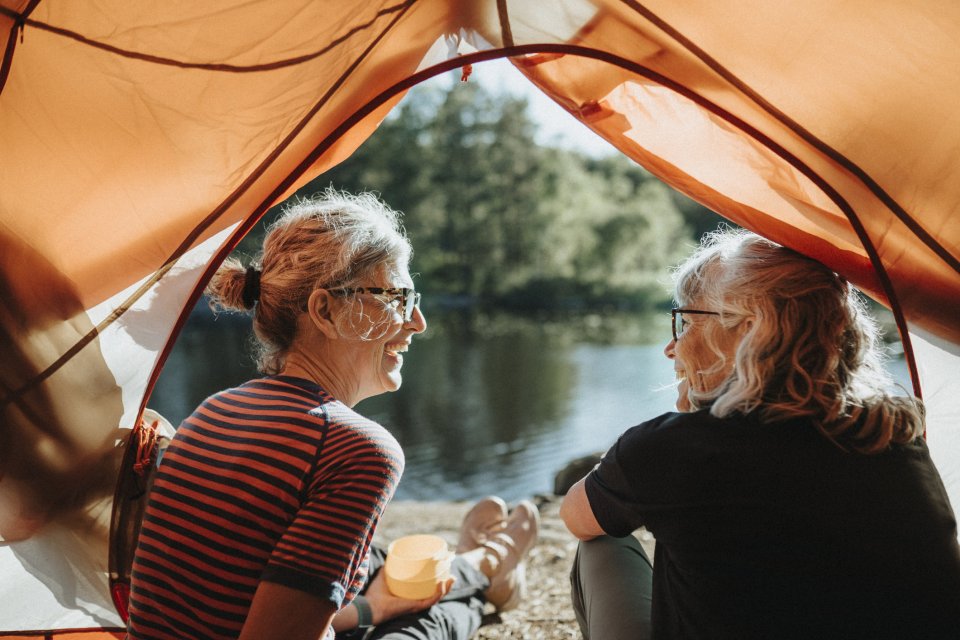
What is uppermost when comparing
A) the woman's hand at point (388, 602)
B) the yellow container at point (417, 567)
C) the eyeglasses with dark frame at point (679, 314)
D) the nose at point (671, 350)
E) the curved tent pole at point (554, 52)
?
the curved tent pole at point (554, 52)

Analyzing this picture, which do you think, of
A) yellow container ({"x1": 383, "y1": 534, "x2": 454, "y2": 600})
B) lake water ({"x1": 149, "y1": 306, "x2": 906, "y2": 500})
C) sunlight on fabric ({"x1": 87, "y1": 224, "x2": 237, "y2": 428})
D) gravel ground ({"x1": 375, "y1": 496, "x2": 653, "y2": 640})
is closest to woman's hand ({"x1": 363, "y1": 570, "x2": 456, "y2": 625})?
yellow container ({"x1": 383, "y1": 534, "x2": 454, "y2": 600})

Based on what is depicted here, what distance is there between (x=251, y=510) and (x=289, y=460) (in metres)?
0.12

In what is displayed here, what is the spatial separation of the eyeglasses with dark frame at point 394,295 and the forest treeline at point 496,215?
26.6 meters

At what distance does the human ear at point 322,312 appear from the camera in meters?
1.69

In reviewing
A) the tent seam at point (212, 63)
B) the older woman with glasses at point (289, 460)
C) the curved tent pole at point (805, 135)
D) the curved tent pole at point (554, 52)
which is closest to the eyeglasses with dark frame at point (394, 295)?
the older woman with glasses at point (289, 460)

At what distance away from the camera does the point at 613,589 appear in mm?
1732

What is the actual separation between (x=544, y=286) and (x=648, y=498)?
28515 millimetres

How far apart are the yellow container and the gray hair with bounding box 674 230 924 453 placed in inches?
38.0

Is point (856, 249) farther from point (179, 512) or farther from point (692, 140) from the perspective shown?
point (179, 512)

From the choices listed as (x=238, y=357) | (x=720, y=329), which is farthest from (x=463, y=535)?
(x=238, y=357)

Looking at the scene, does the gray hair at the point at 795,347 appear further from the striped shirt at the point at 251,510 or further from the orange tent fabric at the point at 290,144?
the striped shirt at the point at 251,510

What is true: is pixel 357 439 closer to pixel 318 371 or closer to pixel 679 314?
pixel 318 371

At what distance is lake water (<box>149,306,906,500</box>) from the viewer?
838cm

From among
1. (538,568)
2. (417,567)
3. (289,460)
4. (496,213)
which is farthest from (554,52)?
(496,213)
